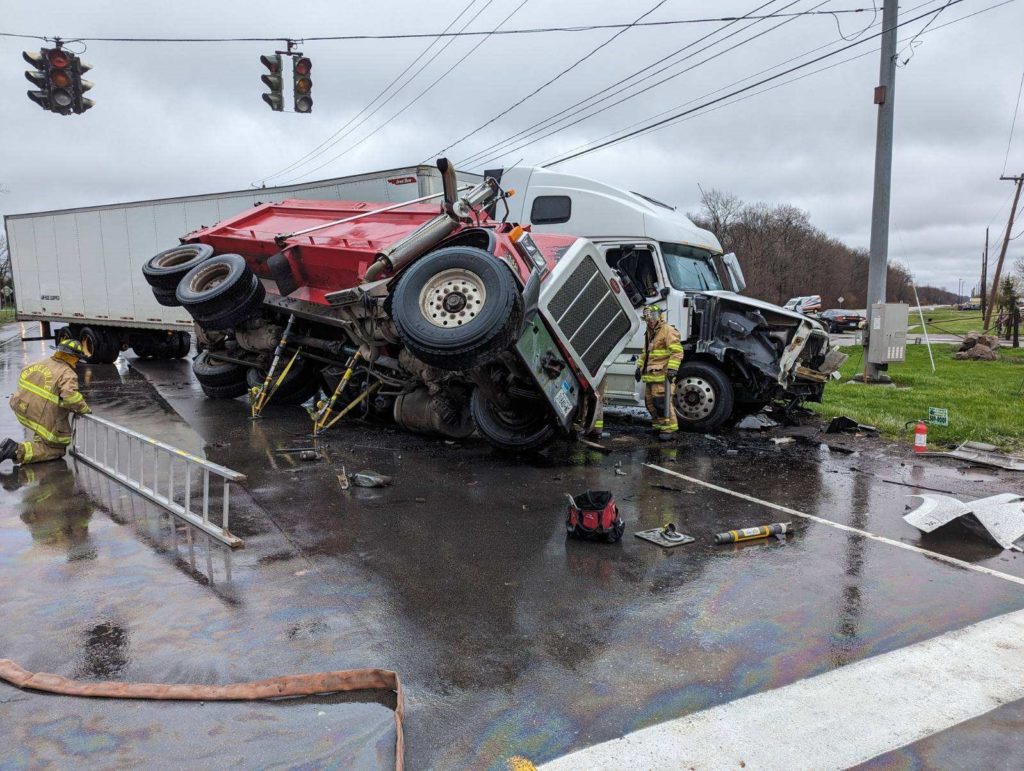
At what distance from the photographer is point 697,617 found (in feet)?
13.3

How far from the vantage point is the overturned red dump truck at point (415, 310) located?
6.51m

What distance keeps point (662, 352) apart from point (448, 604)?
550 centimetres

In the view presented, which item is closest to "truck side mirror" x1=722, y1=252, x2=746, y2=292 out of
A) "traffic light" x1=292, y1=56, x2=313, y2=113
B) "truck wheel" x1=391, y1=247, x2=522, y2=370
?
"truck wheel" x1=391, y1=247, x2=522, y2=370

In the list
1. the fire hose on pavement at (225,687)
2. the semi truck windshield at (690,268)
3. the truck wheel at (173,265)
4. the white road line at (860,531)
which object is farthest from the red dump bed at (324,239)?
the fire hose on pavement at (225,687)

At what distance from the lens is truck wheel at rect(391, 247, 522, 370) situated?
6184 mm

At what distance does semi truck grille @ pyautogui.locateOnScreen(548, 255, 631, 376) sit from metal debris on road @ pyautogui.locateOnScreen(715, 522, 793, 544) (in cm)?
251

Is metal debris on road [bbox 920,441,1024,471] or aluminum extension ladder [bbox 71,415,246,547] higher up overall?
aluminum extension ladder [bbox 71,415,246,547]

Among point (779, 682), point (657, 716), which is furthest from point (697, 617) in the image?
point (657, 716)

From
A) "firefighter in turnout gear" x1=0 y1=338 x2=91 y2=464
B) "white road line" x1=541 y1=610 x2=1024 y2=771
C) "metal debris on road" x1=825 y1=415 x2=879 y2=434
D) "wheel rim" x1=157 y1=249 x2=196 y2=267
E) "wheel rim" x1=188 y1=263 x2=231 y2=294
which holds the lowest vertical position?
"metal debris on road" x1=825 y1=415 x2=879 y2=434

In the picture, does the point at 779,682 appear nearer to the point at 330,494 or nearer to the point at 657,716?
the point at 657,716

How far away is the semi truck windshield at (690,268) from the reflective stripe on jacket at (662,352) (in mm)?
798

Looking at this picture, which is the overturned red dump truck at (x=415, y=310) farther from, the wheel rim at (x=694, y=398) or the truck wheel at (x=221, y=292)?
the wheel rim at (x=694, y=398)

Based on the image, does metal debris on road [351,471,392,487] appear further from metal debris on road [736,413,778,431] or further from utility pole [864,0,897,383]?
utility pole [864,0,897,383]

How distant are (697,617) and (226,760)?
2.45 m
